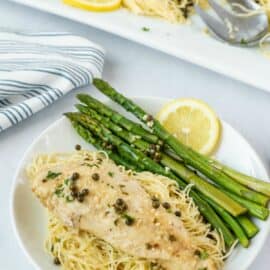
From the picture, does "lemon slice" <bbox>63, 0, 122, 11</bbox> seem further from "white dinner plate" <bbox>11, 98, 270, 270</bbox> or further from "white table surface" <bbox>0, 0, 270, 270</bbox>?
"white dinner plate" <bbox>11, 98, 270, 270</bbox>

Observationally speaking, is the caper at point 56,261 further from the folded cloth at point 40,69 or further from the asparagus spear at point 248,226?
the folded cloth at point 40,69

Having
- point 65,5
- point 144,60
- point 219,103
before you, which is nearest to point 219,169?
point 219,103

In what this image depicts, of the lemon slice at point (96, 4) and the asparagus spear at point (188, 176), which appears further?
the lemon slice at point (96, 4)

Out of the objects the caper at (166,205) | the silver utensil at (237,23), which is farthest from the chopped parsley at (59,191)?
the silver utensil at (237,23)

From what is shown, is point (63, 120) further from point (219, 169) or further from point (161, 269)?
point (161, 269)

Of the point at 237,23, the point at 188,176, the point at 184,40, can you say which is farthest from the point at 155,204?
the point at 237,23
